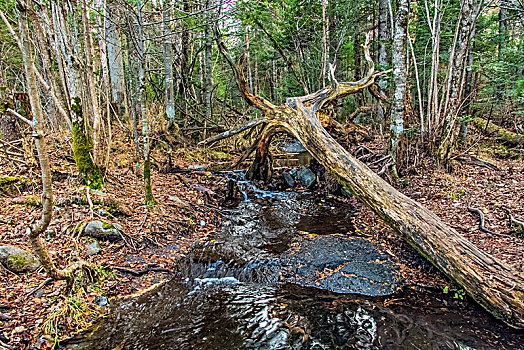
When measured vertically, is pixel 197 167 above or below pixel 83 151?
below

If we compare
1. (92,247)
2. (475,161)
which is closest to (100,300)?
(92,247)

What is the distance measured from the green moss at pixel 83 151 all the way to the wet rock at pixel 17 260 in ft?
6.97

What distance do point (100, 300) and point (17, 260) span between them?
45.8 inches

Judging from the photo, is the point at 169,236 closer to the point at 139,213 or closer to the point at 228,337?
the point at 139,213

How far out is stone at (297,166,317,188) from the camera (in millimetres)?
9648

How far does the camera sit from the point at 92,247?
4797mm

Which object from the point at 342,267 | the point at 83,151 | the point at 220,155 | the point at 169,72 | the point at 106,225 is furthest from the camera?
the point at 220,155

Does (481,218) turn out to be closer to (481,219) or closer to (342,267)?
(481,219)

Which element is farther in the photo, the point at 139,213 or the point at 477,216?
the point at 139,213

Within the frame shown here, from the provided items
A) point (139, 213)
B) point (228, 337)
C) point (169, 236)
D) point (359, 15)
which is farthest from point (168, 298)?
point (359, 15)

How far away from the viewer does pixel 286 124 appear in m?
8.17

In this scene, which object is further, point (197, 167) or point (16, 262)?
point (197, 167)

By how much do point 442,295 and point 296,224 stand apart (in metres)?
3.29

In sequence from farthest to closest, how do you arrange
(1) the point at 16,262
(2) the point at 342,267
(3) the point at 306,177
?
(3) the point at 306,177 < (2) the point at 342,267 < (1) the point at 16,262
